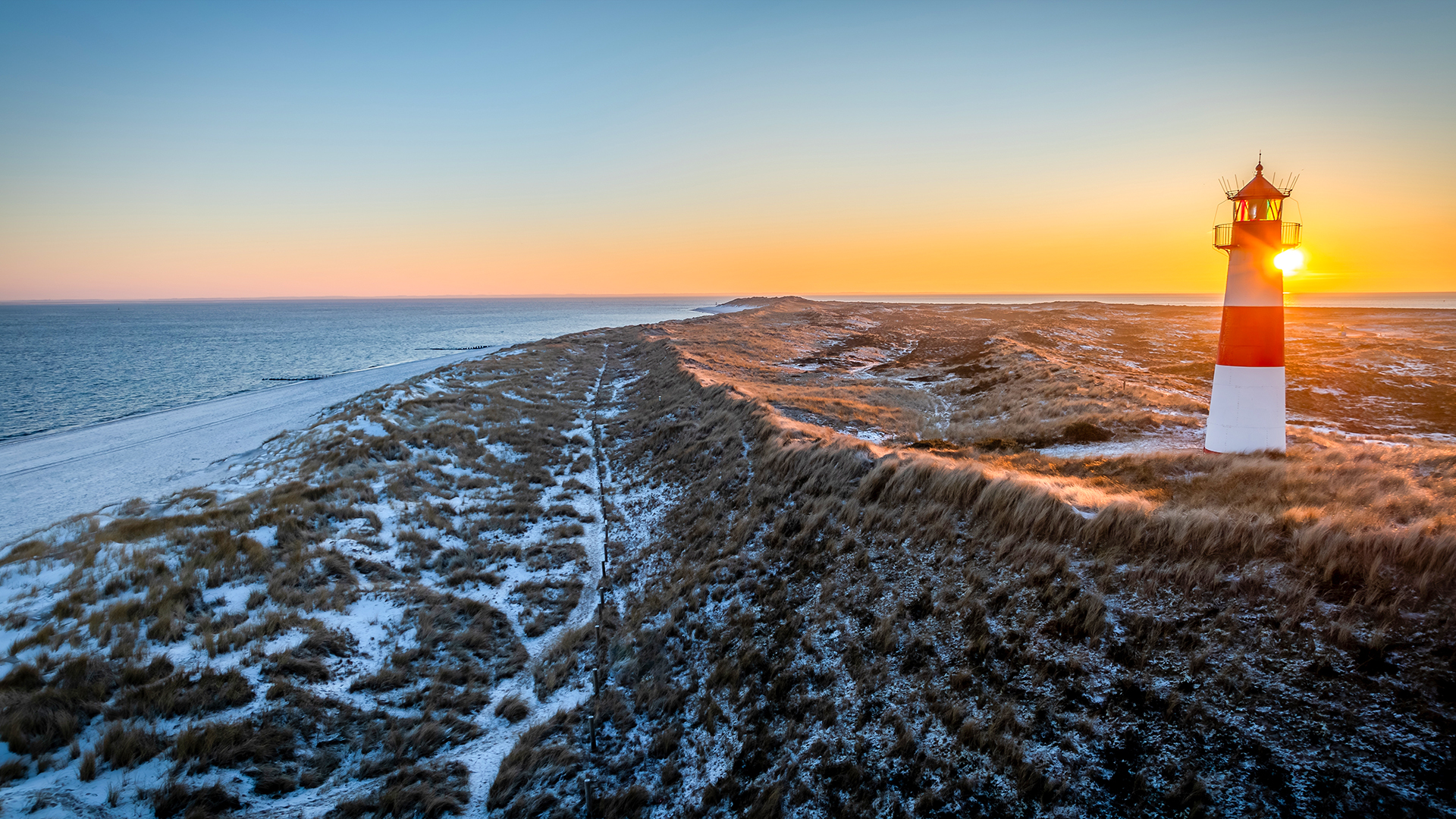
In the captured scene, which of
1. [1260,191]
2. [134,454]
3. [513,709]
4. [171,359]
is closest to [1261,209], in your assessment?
[1260,191]

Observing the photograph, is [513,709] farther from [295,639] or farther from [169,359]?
[169,359]

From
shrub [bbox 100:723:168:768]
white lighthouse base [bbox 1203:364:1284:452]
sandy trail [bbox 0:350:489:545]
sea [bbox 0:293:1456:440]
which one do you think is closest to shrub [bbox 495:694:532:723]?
shrub [bbox 100:723:168:768]

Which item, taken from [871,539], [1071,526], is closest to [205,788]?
[871,539]

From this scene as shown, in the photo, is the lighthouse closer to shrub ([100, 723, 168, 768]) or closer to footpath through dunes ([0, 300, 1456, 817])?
footpath through dunes ([0, 300, 1456, 817])

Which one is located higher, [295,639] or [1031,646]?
[1031,646]

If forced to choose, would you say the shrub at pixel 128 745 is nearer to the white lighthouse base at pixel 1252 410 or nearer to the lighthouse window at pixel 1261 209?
the white lighthouse base at pixel 1252 410

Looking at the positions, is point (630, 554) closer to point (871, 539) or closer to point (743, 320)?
point (871, 539)
